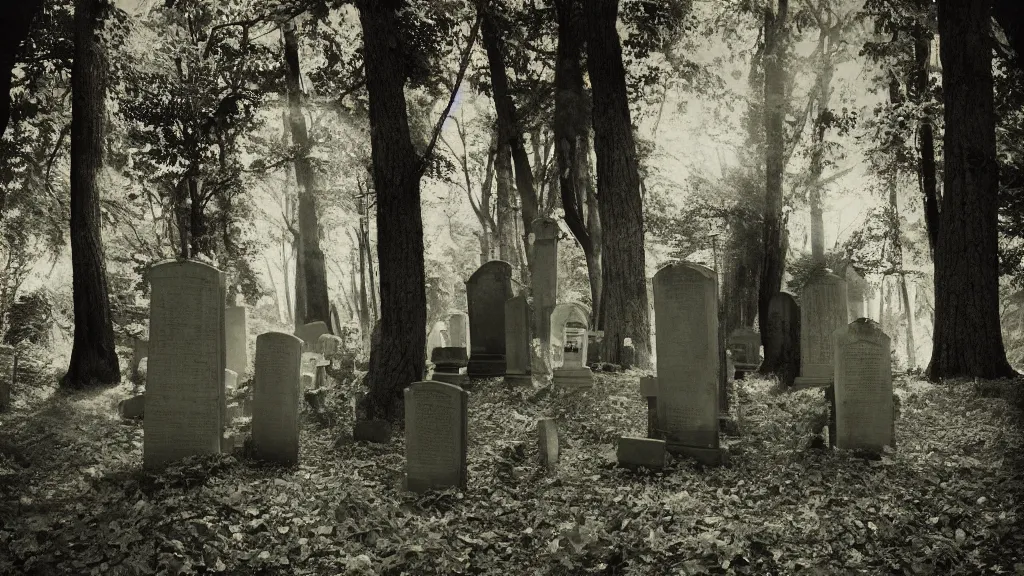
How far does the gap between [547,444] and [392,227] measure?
361 centimetres

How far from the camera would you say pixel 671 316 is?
22.2 feet

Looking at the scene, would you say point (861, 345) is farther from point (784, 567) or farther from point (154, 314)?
point (154, 314)

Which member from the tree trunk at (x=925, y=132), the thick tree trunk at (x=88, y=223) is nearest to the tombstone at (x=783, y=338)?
the tree trunk at (x=925, y=132)

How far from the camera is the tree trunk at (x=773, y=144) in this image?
14.4 meters

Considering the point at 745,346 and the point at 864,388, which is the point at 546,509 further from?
the point at 745,346

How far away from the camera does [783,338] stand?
12.2m

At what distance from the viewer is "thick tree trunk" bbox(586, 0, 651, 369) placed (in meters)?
10.8

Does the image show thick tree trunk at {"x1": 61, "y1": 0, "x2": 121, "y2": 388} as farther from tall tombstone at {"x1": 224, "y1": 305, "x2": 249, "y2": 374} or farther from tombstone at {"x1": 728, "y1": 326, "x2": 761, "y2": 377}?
tombstone at {"x1": 728, "y1": 326, "x2": 761, "y2": 377}

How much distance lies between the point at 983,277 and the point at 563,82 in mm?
8124

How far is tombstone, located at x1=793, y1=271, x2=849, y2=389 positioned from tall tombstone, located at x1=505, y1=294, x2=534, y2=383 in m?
4.28

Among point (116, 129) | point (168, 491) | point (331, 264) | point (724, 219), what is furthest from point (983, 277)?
point (331, 264)

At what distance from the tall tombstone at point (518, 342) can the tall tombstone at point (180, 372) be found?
17.0 ft

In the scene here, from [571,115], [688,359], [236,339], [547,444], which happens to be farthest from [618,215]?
[236,339]

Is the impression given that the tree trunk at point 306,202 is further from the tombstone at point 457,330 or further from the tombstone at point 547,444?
the tombstone at point 547,444
